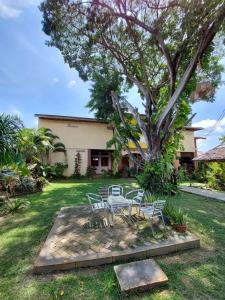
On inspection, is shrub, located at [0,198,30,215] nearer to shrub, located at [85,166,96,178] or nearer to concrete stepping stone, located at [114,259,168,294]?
concrete stepping stone, located at [114,259,168,294]

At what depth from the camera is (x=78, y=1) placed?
9.84 meters

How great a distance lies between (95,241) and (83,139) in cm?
1835

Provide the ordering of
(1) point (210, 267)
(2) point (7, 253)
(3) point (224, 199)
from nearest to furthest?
(1) point (210, 267) → (2) point (7, 253) → (3) point (224, 199)

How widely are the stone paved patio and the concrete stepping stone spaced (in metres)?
0.48

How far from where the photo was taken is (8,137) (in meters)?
6.95

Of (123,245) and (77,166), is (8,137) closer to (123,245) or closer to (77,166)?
(123,245)

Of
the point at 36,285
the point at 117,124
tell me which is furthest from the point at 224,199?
the point at 36,285

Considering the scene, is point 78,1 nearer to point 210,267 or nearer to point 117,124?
point 117,124

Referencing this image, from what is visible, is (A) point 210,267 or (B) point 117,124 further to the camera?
(B) point 117,124

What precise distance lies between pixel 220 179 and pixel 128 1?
13943mm

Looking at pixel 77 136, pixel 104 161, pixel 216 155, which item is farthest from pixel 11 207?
pixel 216 155

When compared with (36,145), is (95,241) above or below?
below

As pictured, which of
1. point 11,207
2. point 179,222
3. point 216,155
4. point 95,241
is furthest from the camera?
point 216,155

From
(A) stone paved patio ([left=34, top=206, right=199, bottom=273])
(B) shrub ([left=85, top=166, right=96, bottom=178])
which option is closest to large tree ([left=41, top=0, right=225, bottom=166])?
(A) stone paved patio ([left=34, top=206, right=199, bottom=273])
